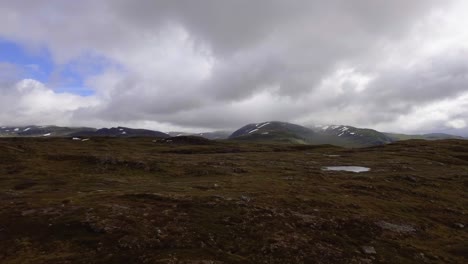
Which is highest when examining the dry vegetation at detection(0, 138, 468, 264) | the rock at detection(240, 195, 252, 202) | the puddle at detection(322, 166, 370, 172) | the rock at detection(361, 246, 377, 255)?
the puddle at detection(322, 166, 370, 172)

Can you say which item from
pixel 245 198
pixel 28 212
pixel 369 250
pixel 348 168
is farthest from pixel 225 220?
pixel 348 168

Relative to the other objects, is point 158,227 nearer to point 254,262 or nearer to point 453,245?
point 254,262

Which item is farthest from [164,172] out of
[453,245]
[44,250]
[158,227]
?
[453,245]

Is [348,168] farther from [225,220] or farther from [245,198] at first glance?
[225,220]

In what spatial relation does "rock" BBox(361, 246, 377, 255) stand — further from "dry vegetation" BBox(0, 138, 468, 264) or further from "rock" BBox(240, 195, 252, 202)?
"rock" BBox(240, 195, 252, 202)

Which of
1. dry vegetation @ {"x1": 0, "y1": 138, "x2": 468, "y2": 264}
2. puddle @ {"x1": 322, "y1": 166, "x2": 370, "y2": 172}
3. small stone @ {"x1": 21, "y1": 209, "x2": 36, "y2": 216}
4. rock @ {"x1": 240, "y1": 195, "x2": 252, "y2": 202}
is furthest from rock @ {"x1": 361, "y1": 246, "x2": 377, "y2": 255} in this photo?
puddle @ {"x1": 322, "y1": 166, "x2": 370, "y2": 172}

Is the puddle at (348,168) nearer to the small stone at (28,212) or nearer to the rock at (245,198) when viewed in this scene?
the rock at (245,198)

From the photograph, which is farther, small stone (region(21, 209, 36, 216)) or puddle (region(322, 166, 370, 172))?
puddle (region(322, 166, 370, 172))

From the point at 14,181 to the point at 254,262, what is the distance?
41.3 meters

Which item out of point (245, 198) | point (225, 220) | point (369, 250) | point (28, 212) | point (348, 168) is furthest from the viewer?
point (348, 168)

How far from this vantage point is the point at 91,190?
46.7 meters

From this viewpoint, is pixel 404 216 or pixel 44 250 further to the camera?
pixel 404 216

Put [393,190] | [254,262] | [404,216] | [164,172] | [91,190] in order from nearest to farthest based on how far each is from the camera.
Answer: [254,262] < [404,216] < [91,190] < [393,190] < [164,172]

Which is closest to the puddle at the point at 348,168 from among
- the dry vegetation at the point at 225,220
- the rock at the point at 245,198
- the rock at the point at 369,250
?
the dry vegetation at the point at 225,220
